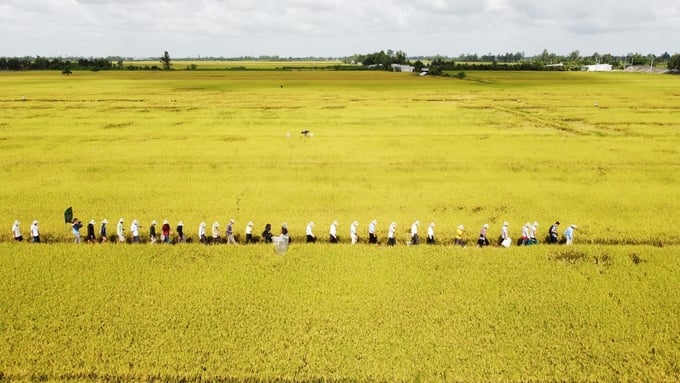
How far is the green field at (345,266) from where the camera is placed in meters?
13.0

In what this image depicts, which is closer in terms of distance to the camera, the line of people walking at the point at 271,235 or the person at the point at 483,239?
the person at the point at 483,239

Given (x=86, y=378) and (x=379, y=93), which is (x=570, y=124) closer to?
(x=379, y=93)

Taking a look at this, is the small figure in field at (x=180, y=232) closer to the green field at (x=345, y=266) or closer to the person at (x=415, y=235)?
the green field at (x=345, y=266)

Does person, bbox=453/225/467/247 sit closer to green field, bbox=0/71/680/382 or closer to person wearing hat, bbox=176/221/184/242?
green field, bbox=0/71/680/382

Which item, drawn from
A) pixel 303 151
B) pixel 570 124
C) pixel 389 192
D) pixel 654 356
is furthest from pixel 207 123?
pixel 654 356

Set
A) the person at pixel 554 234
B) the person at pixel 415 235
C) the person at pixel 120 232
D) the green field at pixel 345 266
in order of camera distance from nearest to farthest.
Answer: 1. the green field at pixel 345 266
2. the person at pixel 120 232
3. the person at pixel 415 235
4. the person at pixel 554 234

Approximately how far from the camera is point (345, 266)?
18.0 m

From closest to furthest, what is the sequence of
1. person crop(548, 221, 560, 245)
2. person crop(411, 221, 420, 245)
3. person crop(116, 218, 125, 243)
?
1. person crop(116, 218, 125, 243)
2. person crop(411, 221, 420, 245)
3. person crop(548, 221, 560, 245)

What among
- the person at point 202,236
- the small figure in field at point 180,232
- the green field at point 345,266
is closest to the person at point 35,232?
the green field at point 345,266

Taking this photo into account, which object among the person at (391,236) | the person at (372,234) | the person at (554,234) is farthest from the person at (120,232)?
the person at (554,234)

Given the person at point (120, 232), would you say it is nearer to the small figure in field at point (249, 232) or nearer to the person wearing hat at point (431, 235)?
the small figure in field at point (249, 232)

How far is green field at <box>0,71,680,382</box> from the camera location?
510 inches

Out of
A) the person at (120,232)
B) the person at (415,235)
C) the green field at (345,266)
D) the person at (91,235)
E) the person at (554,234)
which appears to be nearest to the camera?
the green field at (345,266)

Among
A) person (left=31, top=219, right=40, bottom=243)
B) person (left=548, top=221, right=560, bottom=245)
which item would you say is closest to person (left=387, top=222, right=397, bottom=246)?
person (left=548, top=221, right=560, bottom=245)
